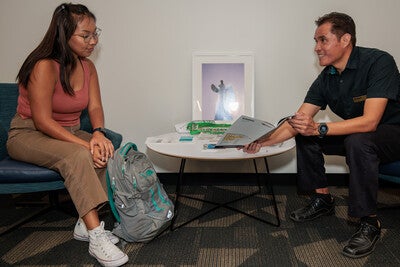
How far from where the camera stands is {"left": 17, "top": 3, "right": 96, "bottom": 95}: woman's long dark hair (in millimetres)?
1925

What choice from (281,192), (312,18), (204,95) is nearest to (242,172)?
(281,192)

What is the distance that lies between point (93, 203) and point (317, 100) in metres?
1.43

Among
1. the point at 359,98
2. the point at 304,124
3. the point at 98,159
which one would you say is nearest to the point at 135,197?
the point at 98,159

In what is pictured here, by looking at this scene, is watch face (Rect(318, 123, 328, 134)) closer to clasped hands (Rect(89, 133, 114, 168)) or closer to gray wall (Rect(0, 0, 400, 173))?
gray wall (Rect(0, 0, 400, 173))

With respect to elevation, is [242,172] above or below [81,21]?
below

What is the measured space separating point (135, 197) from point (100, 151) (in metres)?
0.30

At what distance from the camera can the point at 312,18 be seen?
2658 mm

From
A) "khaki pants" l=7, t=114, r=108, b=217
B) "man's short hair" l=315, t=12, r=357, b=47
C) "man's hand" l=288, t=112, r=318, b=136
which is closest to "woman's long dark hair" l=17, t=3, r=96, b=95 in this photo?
"khaki pants" l=7, t=114, r=108, b=217

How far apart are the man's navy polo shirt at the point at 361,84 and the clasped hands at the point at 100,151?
Result: 4.14ft

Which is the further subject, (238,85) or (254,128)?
(238,85)

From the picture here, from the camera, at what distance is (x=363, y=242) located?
1.80 metres

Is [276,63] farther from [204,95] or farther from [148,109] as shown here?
[148,109]

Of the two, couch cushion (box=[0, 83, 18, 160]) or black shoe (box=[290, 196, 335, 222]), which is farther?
couch cushion (box=[0, 83, 18, 160])

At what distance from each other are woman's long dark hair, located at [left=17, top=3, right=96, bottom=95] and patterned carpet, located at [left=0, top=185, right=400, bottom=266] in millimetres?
845
